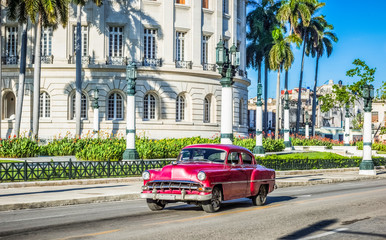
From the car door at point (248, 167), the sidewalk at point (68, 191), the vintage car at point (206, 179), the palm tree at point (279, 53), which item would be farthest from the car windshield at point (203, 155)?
the palm tree at point (279, 53)

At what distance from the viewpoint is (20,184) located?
19.9 metres

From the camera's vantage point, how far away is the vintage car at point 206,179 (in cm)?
1259

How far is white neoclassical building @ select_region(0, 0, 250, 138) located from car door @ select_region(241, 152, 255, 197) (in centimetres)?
3399

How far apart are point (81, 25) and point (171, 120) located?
11.2 m

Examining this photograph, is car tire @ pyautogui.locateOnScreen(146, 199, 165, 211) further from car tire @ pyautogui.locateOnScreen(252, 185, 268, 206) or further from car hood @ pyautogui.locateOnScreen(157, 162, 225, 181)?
car tire @ pyautogui.locateOnScreen(252, 185, 268, 206)

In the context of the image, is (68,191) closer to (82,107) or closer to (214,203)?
(214,203)

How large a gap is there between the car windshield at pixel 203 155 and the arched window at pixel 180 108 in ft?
122

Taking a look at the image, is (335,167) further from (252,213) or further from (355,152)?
(252,213)

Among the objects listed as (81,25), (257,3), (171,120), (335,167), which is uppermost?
(257,3)

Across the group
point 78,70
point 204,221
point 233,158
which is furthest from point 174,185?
A: point 78,70

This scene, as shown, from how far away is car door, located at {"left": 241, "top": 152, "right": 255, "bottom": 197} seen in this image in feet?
47.3

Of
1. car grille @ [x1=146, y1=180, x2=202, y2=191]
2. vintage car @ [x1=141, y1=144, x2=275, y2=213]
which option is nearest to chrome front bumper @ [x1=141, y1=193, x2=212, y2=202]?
vintage car @ [x1=141, y1=144, x2=275, y2=213]

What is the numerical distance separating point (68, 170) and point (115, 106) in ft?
92.6

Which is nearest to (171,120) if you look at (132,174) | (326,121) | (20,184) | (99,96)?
(99,96)
